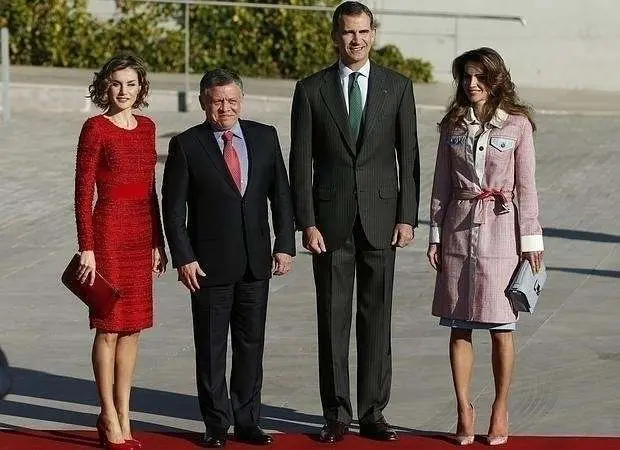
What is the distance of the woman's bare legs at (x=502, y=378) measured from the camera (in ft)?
23.7

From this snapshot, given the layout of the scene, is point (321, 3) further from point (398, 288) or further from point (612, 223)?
point (398, 288)

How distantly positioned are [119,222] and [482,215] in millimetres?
1570

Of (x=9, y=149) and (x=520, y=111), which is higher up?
(x=520, y=111)

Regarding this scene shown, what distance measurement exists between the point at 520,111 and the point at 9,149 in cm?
976

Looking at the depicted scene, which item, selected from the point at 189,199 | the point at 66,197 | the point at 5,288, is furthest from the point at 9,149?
the point at 189,199

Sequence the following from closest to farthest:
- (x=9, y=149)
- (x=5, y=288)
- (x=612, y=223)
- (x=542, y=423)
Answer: (x=542, y=423), (x=5, y=288), (x=612, y=223), (x=9, y=149)

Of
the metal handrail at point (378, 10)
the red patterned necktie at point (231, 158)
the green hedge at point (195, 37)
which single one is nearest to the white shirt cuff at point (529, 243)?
the red patterned necktie at point (231, 158)

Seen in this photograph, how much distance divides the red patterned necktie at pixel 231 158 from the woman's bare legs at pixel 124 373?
83cm

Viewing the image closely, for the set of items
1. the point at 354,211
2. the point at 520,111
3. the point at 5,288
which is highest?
the point at 520,111

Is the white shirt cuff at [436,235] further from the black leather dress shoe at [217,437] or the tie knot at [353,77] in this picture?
the black leather dress shoe at [217,437]

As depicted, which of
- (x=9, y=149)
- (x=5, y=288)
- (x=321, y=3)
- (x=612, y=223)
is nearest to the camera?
(x=5, y=288)

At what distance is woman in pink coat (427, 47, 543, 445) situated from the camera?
7062mm

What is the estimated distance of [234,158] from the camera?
7156mm

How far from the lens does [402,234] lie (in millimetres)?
7230
